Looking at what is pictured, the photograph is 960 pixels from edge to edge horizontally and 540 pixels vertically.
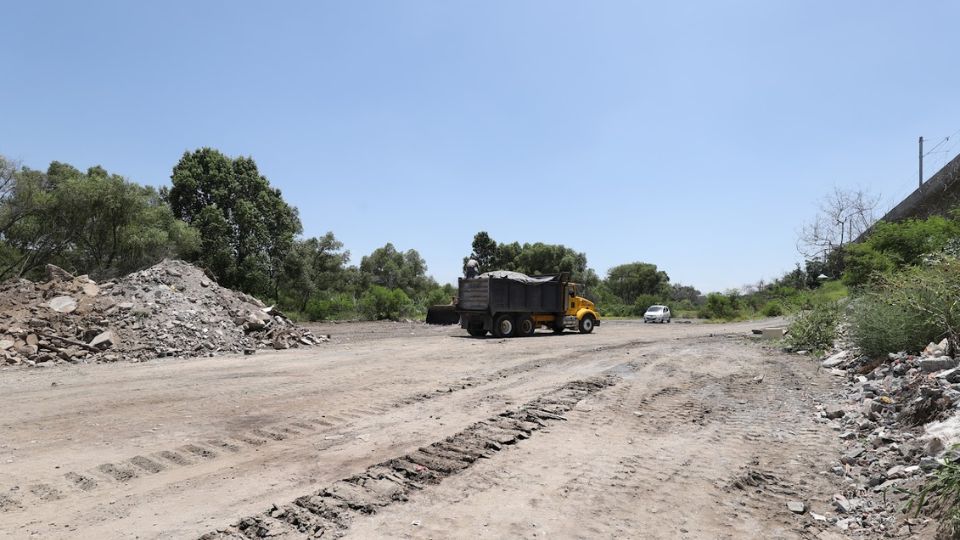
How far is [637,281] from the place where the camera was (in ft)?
232

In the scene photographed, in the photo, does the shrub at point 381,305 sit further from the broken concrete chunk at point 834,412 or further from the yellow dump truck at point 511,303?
the broken concrete chunk at point 834,412

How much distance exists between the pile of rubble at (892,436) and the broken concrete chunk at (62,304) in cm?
1833

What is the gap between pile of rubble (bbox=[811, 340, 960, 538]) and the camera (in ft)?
14.7

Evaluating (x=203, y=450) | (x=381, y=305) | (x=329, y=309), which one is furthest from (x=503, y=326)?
(x=329, y=309)

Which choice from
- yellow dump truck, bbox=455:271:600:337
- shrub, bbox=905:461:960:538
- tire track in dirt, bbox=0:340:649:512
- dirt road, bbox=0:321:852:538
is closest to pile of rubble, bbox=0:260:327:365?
dirt road, bbox=0:321:852:538

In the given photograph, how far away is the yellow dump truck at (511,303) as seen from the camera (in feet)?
71.9

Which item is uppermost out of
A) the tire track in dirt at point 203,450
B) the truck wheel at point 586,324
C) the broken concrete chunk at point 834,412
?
the truck wheel at point 586,324

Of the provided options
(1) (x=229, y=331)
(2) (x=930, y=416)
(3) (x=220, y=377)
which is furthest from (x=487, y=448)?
(1) (x=229, y=331)

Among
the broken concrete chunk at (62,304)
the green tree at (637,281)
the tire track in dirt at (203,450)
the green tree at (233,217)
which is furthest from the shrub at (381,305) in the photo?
the green tree at (637,281)

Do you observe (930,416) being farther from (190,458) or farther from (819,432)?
(190,458)

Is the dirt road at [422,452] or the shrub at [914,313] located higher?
the shrub at [914,313]

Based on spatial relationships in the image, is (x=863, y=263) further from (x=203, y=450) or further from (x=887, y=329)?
(x=203, y=450)

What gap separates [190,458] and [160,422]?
1.96 metres

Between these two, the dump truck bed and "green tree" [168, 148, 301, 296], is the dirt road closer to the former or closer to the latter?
the dump truck bed
